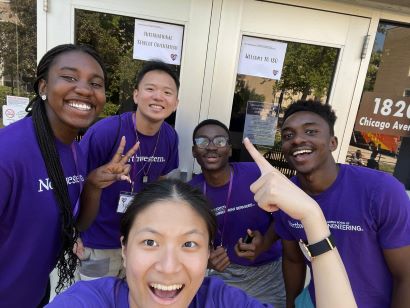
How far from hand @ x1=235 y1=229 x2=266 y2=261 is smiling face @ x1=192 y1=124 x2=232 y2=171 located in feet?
1.68

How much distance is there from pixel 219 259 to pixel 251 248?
0.72 feet

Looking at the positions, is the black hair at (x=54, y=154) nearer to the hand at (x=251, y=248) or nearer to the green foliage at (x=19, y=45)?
the hand at (x=251, y=248)

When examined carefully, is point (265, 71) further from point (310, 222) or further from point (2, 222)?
point (2, 222)

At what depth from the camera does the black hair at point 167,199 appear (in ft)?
4.25

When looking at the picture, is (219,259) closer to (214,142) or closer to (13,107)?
(214,142)

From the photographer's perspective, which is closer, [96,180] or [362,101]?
[96,180]

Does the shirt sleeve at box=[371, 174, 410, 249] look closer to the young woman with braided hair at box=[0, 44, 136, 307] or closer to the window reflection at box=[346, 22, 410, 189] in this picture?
the young woman with braided hair at box=[0, 44, 136, 307]

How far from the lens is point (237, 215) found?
225 centimetres

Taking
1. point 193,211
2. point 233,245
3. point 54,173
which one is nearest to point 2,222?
point 54,173

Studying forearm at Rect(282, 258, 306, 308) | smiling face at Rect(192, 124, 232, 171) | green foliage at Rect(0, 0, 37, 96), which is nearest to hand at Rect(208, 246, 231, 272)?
forearm at Rect(282, 258, 306, 308)

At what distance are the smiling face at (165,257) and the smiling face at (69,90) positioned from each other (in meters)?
0.64

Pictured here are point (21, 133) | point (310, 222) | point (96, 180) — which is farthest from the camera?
point (96, 180)

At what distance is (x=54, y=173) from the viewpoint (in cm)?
143

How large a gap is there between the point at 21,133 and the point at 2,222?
378 mm
